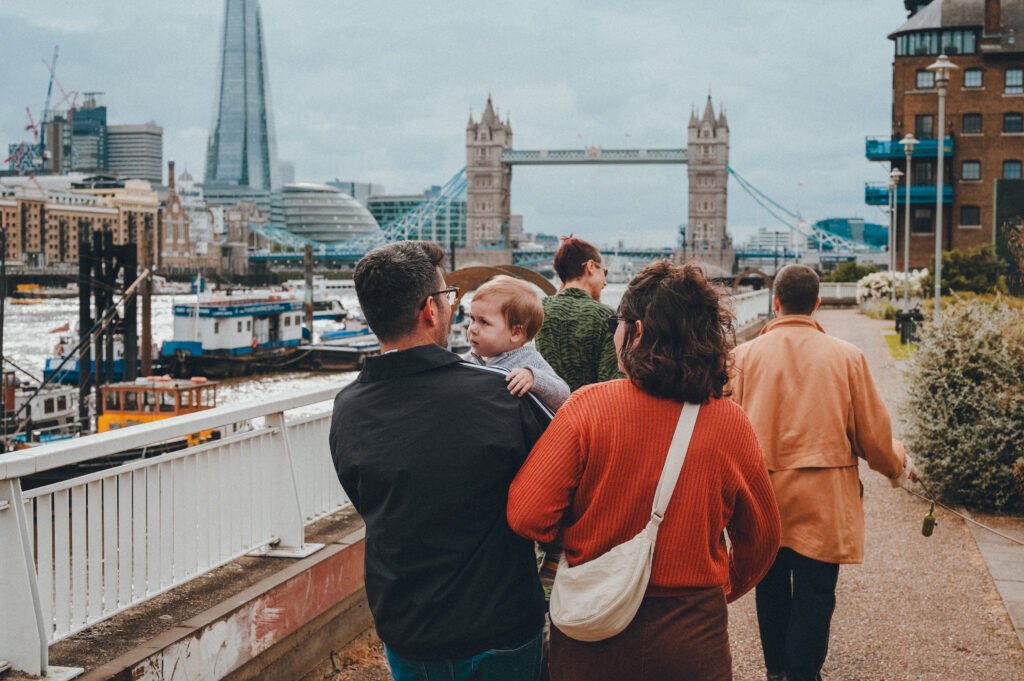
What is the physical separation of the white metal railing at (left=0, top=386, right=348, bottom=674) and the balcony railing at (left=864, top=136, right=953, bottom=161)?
47.4 m

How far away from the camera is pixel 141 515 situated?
11.1 ft

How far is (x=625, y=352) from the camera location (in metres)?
2.32

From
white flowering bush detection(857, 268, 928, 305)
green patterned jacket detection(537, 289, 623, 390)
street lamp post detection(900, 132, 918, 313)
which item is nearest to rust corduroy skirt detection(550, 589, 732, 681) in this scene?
green patterned jacket detection(537, 289, 623, 390)

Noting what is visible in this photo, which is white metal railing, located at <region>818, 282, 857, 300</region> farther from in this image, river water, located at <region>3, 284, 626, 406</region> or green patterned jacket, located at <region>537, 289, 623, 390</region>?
green patterned jacket, located at <region>537, 289, 623, 390</region>

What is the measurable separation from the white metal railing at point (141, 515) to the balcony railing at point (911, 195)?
149ft

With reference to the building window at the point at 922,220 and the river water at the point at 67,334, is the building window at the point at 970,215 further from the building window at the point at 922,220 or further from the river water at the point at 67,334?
the river water at the point at 67,334

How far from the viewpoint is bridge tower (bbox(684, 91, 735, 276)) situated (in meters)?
119

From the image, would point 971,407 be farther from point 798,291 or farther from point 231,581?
point 231,581

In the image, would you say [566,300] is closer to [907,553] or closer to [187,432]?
[187,432]

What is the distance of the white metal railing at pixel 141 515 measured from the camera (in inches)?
111

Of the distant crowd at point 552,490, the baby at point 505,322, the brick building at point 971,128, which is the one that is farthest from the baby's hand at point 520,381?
the brick building at point 971,128

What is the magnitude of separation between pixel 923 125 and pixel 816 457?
49.9 metres

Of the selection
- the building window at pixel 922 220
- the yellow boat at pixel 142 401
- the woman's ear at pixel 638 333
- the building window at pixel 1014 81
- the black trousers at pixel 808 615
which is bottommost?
the yellow boat at pixel 142 401

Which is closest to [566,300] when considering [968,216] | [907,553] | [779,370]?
[779,370]
